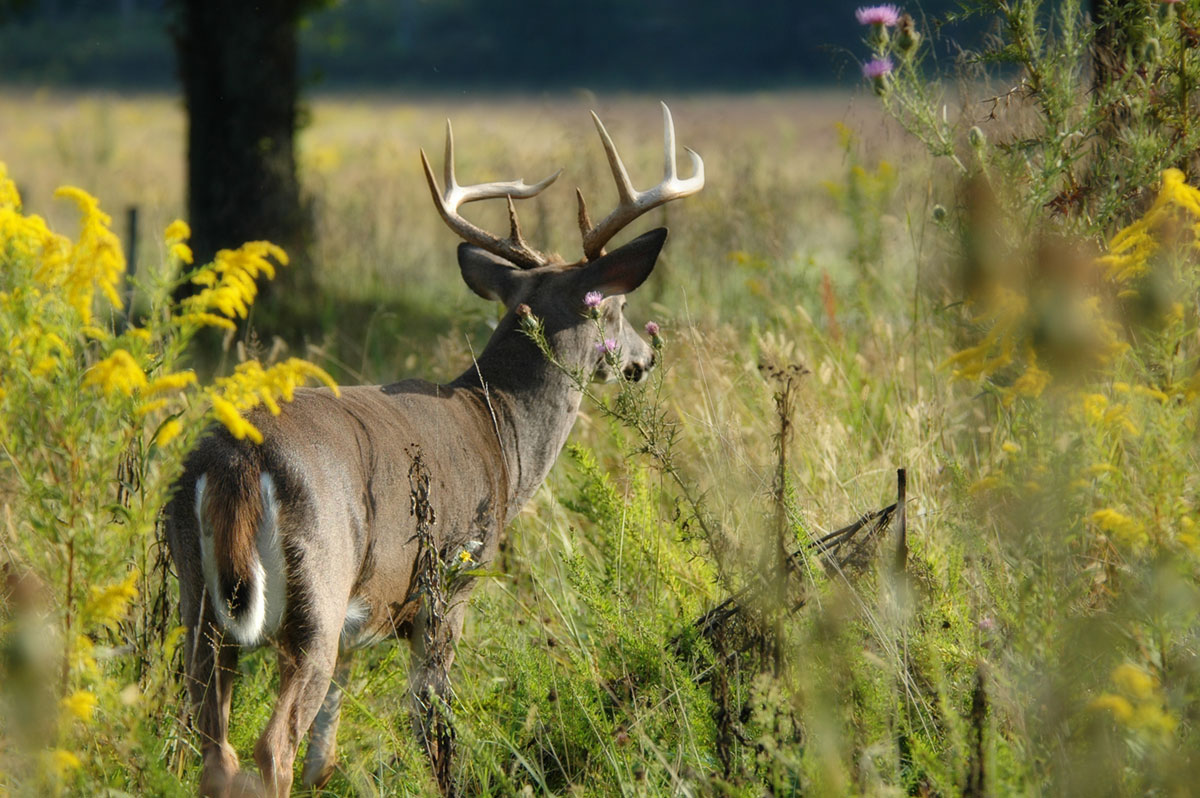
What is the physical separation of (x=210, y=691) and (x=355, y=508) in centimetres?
59

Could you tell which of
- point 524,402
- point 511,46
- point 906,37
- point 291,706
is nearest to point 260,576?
point 291,706

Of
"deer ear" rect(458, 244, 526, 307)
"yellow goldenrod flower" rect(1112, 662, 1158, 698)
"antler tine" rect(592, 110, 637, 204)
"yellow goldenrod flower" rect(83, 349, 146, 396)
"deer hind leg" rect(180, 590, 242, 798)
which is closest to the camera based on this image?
"yellow goldenrod flower" rect(1112, 662, 1158, 698)

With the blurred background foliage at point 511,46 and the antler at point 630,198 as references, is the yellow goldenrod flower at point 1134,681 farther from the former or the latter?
the blurred background foliage at point 511,46

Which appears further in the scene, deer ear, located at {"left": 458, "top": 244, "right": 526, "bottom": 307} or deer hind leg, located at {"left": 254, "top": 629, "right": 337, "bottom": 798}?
deer ear, located at {"left": 458, "top": 244, "right": 526, "bottom": 307}

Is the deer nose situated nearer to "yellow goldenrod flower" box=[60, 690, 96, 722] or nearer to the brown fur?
the brown fur

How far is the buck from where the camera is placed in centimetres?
336

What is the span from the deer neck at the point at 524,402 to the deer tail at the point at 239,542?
144cm

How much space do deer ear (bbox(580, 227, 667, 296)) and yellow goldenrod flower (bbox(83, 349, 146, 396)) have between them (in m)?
2.38

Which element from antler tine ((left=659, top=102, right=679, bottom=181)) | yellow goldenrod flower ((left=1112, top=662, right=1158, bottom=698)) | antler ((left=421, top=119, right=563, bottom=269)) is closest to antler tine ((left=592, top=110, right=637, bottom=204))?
antler tine ((left=659, top=102, right=679, bottom=181))

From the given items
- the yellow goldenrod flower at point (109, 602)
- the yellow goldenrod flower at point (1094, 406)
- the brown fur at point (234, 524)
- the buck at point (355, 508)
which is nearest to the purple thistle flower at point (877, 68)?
the buck at point (355, 508)

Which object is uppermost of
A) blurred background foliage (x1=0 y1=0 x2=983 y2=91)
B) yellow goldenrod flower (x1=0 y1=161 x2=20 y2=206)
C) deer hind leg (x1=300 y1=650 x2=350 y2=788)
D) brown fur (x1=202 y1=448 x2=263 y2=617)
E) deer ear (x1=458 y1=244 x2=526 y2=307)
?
yellow goldenrod flower (x1=0 y1=161 x2=20 y2=206)

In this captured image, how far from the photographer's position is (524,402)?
189 inches

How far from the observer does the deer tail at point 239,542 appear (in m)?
3.33

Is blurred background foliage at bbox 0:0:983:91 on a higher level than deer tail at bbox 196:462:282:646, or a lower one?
lower
